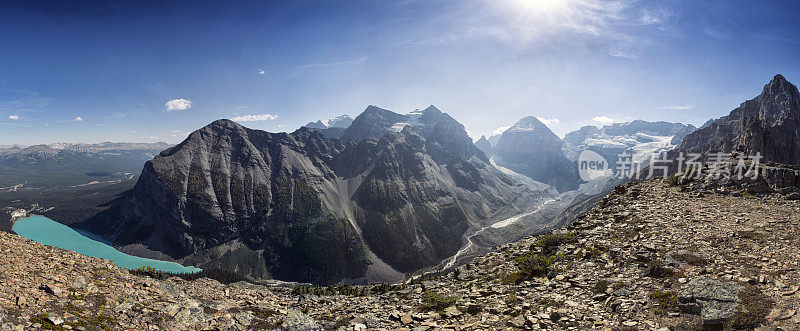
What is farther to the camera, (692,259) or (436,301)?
(436,301)

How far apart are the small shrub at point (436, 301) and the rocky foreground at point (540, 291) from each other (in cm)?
8

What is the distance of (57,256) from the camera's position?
16.9 meters

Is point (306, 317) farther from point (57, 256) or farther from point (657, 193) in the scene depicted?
point (657, 193)

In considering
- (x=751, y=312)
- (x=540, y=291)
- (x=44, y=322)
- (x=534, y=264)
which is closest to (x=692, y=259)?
(x=751, y=312)

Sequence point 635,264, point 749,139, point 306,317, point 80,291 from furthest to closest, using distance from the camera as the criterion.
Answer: point 749,139, point 306,317, point 635,264, point 80,291

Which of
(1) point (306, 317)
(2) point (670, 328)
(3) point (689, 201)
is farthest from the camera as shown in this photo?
(3) point (689, 201)

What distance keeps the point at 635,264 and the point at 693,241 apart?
17.8 ft

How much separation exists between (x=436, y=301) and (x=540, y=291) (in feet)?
19.5

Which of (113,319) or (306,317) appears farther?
(306,317)

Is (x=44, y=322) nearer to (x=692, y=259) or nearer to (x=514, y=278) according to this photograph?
(x=514, y=278)

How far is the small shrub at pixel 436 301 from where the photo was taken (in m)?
16.0

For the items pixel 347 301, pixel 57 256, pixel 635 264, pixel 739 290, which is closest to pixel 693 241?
pixel 635 264

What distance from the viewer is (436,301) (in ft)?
55.3

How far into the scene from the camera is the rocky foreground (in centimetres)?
1142
